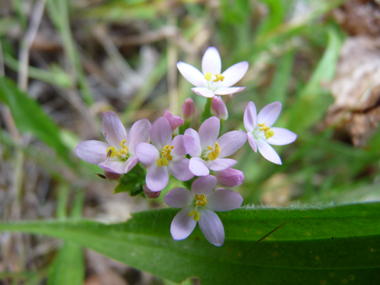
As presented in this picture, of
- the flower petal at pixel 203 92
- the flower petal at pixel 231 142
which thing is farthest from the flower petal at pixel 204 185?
the flower petal at pixel 203 92

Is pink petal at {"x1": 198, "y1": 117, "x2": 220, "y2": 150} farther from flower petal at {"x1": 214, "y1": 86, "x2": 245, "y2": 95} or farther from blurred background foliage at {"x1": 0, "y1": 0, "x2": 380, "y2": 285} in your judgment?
blurred background foliage at {"x1": 0, "y1": 0, "x2": 380, "y2": 285}

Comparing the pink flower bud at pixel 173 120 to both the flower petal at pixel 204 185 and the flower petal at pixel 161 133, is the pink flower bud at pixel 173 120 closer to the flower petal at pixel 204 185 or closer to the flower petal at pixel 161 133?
the flower petal at pixel 161 133

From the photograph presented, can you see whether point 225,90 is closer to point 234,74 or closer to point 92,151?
point 234,74

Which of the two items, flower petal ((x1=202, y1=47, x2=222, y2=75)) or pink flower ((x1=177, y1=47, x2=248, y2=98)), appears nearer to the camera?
pink flower ((x1=177, y1=47, x2=248, y2=98))

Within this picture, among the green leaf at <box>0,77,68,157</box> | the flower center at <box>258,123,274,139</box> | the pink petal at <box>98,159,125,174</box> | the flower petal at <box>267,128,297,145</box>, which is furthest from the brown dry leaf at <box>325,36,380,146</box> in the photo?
the green leaf at <box>0,77,68,157</box>

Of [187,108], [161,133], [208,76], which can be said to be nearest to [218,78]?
[208,76]
